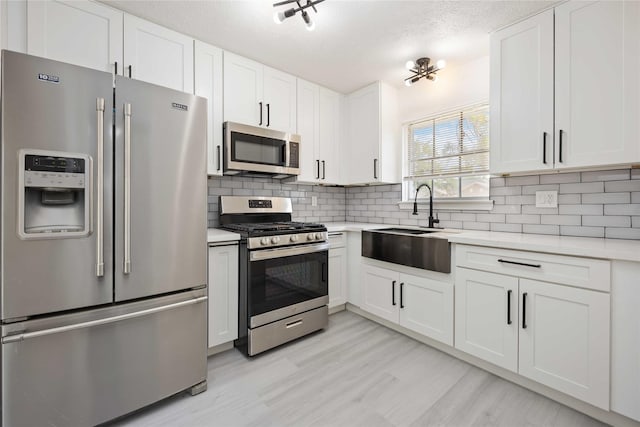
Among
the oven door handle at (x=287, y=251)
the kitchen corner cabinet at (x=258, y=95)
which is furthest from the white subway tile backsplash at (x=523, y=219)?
the kitchen corner cabinet at (x=258, y=95)

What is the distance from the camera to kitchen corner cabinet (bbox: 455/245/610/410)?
1.51 m

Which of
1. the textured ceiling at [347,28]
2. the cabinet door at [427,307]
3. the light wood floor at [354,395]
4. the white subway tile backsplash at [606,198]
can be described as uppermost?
the textured ceiling at [347,28]

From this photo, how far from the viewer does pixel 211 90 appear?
2.38 m

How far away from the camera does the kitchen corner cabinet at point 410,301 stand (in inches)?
85.7

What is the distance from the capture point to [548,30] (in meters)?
1.93

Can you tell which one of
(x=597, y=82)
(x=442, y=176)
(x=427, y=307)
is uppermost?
(x=597, y=82)

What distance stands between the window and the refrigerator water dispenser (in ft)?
9.23

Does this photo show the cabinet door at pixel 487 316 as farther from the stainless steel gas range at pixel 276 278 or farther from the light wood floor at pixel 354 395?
the stainless steel gas range at pixel 276 278

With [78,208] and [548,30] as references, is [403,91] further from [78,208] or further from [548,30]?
[78,208]

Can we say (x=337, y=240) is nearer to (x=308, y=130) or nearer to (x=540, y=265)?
(x=308, y=130)

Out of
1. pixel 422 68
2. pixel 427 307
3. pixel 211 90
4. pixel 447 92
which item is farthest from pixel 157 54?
pixel 427 307

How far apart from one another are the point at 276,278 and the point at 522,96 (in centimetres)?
226

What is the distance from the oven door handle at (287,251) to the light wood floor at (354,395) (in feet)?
2.50

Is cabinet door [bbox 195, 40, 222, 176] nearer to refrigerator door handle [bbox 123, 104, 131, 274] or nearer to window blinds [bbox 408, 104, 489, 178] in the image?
refrigerator door handle [bbox 123, 104, 131, 274]
